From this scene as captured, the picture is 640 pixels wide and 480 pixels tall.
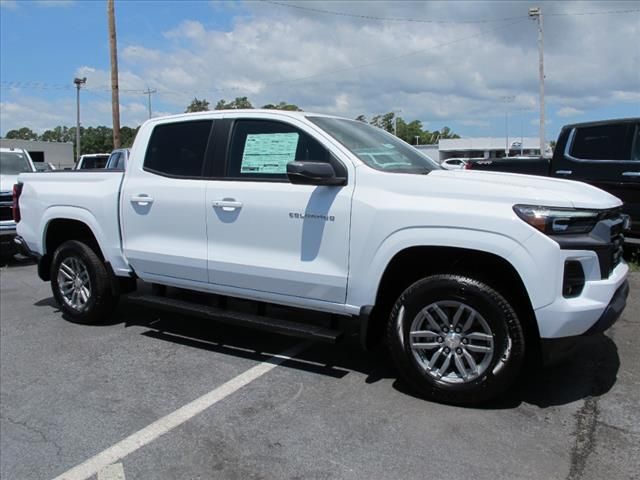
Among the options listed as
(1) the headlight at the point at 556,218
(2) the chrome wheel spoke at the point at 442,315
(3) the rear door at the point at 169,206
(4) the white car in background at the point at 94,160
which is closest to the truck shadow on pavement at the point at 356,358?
(2) the chrome wheel spoke at the point at 442,315

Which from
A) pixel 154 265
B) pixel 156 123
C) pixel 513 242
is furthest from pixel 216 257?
pixel 513 242

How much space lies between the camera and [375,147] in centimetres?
470

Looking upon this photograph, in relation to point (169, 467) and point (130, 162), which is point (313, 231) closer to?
point (169, 467)

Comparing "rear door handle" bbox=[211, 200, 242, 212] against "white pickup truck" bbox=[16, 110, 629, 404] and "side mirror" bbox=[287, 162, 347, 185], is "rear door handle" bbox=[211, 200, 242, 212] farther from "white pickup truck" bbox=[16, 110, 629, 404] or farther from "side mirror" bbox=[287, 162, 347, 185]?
"side mirror" bbox=[287, 162, 347, 185]

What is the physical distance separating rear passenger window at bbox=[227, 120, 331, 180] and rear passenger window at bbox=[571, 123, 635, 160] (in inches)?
210

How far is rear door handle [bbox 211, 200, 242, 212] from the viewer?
465 cm

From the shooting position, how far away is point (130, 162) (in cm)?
553

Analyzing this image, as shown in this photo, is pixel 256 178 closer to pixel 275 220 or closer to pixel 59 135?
pixel 275 220

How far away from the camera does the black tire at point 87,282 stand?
229 inches

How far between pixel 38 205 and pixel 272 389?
3.57 metres

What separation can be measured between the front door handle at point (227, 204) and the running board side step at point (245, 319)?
2.82 feet

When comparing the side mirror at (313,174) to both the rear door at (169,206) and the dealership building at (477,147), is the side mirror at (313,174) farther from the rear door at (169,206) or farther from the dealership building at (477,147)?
the dealership building at (477,147)

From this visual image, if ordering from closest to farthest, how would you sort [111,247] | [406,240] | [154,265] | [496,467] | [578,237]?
[496,467] < [578,237] < [406,240] < [154,265] < [111,247]

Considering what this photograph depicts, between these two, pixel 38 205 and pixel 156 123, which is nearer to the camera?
pixel 156 123
